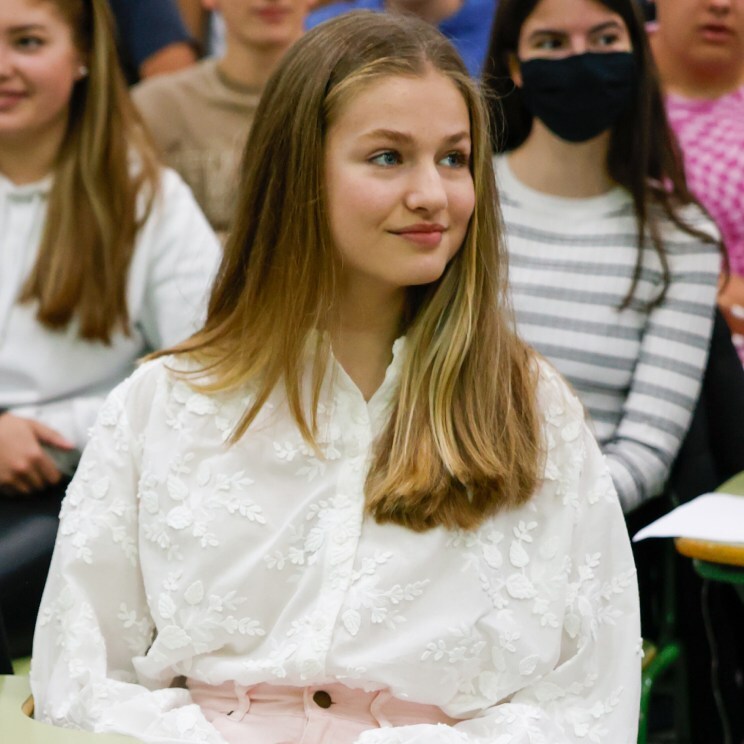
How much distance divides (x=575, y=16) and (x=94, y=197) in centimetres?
92

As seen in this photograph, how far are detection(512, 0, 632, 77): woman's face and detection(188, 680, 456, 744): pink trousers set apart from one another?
1.28 metres

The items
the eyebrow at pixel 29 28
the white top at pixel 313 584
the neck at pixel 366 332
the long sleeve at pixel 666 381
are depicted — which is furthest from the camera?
the eyebrow at pixel 29 28

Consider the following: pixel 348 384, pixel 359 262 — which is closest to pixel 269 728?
pixel 348 384

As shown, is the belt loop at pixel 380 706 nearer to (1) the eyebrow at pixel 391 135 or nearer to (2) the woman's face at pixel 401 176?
(2) the woman's face at pixel 401 176

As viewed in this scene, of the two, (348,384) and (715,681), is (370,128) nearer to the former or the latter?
(348,384)

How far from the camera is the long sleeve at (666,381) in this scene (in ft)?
7.63

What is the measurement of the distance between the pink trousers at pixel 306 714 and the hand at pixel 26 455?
0.80 m

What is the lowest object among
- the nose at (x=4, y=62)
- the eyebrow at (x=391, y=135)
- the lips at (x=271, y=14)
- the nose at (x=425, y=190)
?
the lips at (x=271, y=14)

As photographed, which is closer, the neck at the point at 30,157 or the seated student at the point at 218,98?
the neck at the point at 30,157

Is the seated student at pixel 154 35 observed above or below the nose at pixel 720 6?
below

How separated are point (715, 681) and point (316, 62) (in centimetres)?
125

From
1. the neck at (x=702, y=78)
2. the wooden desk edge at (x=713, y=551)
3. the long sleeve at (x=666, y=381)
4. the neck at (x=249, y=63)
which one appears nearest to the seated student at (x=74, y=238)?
the neck at (x=249, y=63)

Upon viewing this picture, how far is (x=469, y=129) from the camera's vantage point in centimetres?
179

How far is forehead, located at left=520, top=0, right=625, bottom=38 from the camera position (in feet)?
8.16
